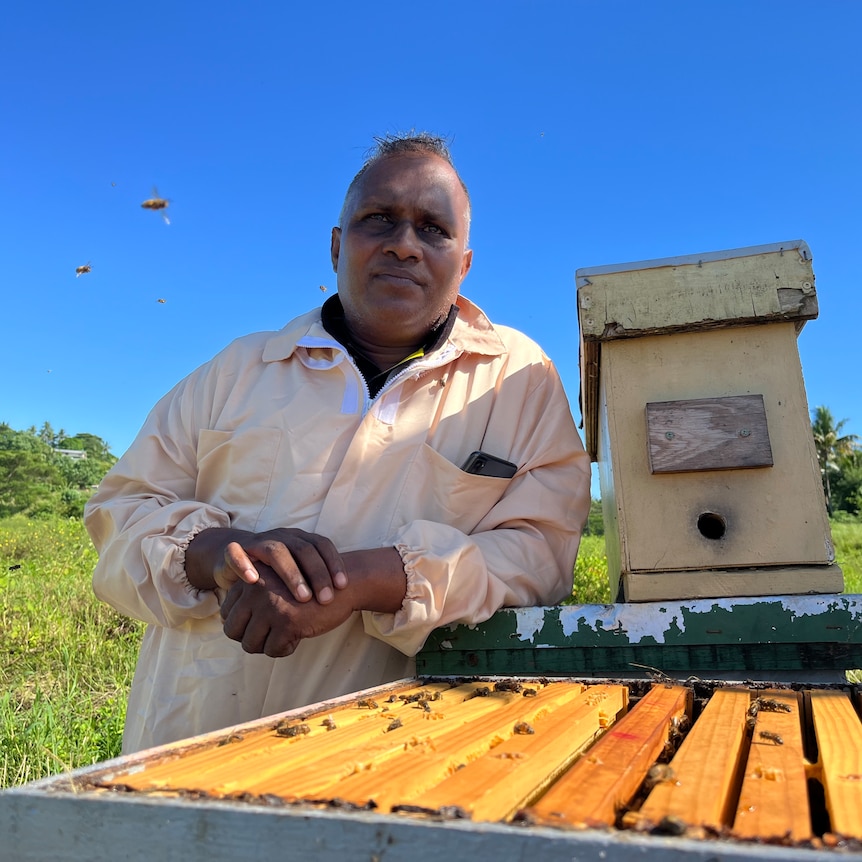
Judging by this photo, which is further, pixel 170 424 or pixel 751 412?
pixel 170 424

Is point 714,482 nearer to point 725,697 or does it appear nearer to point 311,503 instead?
point 725,697

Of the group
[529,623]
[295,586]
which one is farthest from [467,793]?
[529,623]

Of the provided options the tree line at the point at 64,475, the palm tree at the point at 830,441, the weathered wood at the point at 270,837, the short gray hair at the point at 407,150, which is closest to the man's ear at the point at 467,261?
the short gray hair at the point at 407,150

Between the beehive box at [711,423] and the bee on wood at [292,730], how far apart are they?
102cm

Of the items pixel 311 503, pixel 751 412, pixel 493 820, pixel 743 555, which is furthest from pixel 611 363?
pixel 493 820

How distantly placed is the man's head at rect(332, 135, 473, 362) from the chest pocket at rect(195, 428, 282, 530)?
0.52m

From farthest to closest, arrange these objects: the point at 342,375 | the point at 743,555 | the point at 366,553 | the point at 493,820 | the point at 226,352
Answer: the point at 226,352 < the point at 342,375 < the point at 743,555 < the point at 366,553 < the point at 493,820

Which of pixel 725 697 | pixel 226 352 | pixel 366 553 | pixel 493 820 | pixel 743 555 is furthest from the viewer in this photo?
pixel 226 352

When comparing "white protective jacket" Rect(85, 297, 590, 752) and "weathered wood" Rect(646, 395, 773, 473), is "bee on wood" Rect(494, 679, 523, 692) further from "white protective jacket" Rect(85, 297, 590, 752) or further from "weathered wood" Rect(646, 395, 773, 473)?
"weathered wood" Rect(646, 395, 773, 473)

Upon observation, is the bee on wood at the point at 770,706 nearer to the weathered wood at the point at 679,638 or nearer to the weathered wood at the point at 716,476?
the weathered wood at the point at 679,638

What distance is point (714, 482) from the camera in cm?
196

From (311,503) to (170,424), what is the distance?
60 cm

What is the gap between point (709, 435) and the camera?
1.94 m

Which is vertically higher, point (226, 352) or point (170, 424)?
point (226, 352)
